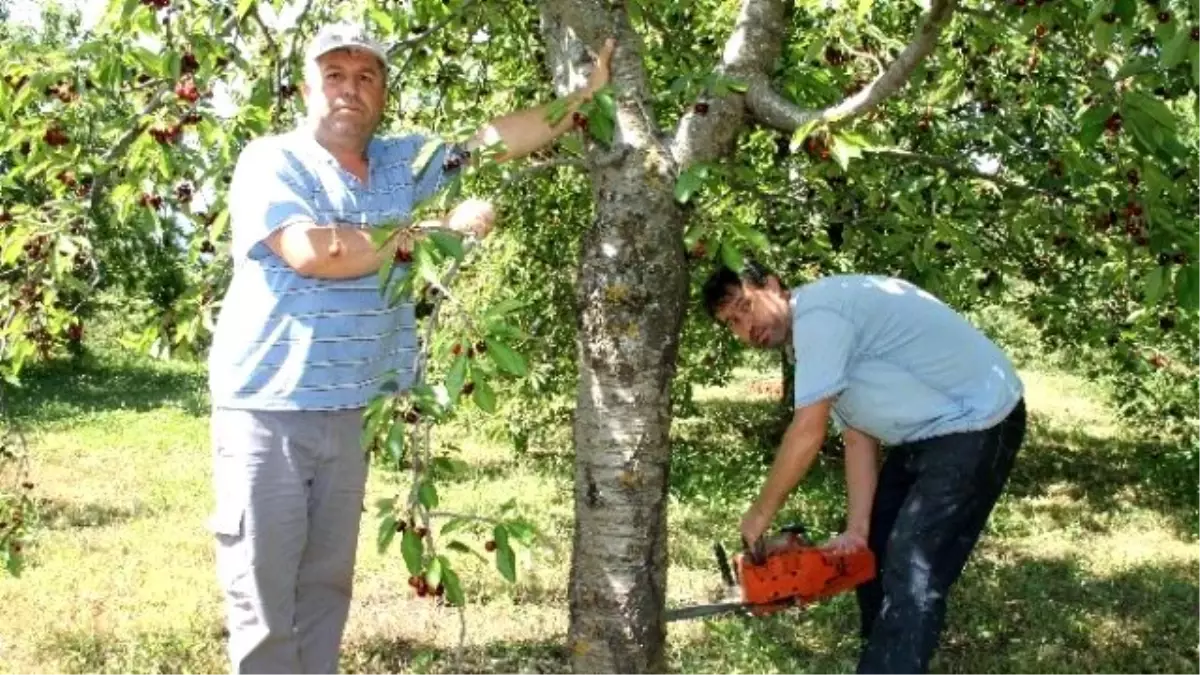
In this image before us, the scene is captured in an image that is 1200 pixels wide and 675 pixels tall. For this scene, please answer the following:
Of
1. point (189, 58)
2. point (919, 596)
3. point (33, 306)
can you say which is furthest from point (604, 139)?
point (33, 306)

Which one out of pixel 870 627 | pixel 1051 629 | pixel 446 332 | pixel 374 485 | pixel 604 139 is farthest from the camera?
pixel 374 485

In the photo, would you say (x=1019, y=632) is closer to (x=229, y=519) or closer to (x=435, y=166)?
(x=435, y=166)

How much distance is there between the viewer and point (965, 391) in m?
4.30

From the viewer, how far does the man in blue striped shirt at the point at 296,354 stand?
3.66 meters

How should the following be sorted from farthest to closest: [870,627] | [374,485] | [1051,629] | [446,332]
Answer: [374,485], [1051,629], [870,627], [446,332]

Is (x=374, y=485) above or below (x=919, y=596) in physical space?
below

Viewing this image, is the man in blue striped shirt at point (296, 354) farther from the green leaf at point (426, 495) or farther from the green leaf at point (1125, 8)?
the green leaf at point (1125, 8)

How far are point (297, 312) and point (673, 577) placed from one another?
486cm

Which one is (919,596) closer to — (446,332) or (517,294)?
(446,332)

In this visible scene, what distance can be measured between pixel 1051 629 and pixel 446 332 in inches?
199

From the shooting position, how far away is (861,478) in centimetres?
459

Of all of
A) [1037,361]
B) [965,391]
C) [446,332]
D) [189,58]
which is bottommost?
[1037,361]

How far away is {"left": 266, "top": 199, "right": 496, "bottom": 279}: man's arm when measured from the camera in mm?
3096

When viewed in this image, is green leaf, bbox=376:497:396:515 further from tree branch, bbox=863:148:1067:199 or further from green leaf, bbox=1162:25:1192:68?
green leaf, bbox=1162:25:1192:68
